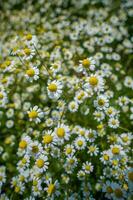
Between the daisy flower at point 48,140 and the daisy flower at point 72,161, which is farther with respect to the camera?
the daisy flower at point 72,161

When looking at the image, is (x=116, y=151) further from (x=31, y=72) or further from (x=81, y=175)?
(x=31, y=72)

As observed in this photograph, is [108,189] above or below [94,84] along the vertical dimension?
below

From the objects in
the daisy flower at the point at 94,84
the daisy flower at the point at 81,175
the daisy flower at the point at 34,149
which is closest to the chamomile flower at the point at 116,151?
the daisy flower at the point at 81,175

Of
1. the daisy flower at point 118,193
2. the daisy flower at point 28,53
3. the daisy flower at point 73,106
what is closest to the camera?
the daisy flower at point 118,193

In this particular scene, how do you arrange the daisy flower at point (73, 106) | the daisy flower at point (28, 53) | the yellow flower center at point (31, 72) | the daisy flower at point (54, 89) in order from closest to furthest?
the daisy flower at point (54, 89) < the yellow flower center at point (31, 72) < the daisy flower at point (28, 53) < the daisy flower at point (73, 106)

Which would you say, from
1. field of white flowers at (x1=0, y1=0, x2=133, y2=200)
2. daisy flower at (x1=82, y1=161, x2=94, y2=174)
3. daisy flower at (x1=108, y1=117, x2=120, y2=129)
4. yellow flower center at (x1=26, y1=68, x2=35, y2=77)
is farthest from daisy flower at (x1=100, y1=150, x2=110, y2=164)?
yellow flower center at (x1=26, y1=68, x2=35, y2=77)

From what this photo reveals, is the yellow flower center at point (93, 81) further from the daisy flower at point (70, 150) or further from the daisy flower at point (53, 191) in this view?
the daisy flower at point (53, 191)

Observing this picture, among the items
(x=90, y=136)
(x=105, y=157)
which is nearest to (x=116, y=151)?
(x=105, y=157)

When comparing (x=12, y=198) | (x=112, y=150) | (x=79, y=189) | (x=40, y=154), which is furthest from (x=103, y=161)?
(x=12, y=198)

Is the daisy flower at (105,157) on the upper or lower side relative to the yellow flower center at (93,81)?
lower
